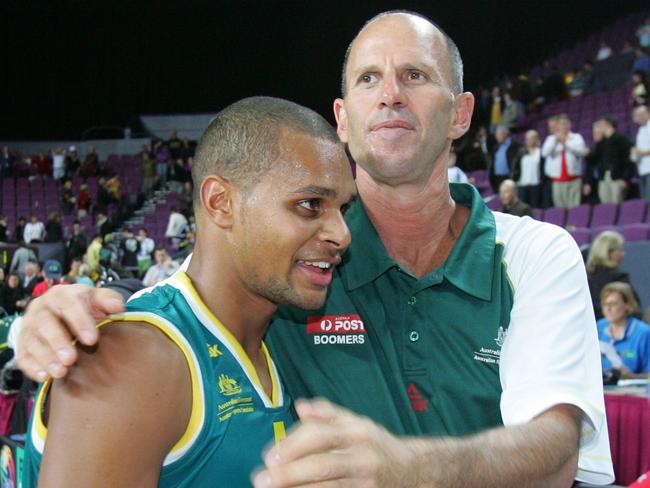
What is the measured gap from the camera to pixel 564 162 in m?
8.72

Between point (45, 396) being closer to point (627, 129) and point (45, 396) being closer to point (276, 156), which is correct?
point (276, 156)

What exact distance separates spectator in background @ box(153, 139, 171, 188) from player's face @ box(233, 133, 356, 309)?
1801cm

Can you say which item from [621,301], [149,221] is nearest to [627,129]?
[621,301]

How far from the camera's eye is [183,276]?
1708 millimetres

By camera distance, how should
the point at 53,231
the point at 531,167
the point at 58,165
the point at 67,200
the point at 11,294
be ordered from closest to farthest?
the point at 531,167, the point at 11,294, the point at 53,231, the point at 67,200, the point at 58,165

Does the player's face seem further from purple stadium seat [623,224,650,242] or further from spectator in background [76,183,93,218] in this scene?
spectator in background [76,183,93,218]

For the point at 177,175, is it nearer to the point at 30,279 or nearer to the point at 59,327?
the point at 30,279

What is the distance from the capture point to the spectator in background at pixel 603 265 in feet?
19.7

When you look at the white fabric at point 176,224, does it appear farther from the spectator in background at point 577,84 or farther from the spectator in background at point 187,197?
the spectator in background at point 577,84

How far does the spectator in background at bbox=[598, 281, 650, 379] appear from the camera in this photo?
519 centimetres

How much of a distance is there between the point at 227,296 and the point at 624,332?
4.26 metres

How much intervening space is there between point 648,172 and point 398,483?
7.98 meters

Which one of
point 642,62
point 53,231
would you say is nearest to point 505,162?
point 642,62

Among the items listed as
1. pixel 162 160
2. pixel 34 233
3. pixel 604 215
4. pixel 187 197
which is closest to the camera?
pixel 604 215
